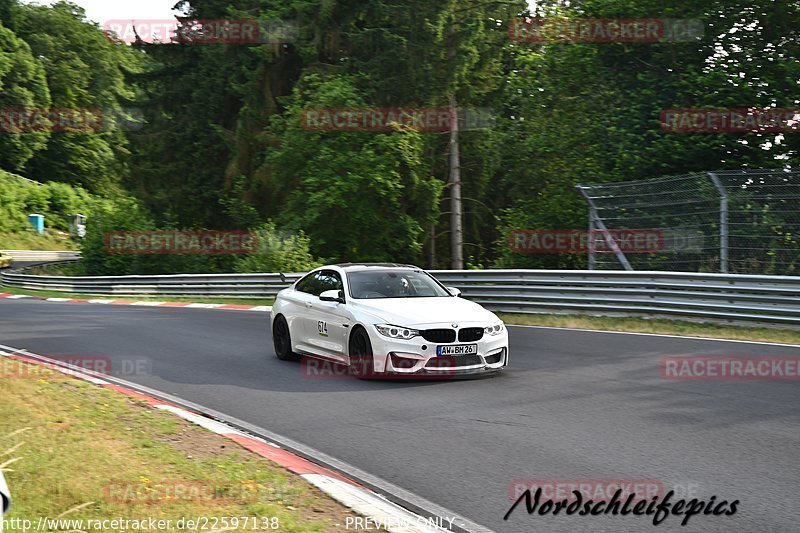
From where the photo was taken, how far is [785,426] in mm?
A: 8320

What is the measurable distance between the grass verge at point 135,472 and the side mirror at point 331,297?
3.31 metres

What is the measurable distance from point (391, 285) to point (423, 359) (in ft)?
5.65

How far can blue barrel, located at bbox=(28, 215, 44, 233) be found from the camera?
79.2m

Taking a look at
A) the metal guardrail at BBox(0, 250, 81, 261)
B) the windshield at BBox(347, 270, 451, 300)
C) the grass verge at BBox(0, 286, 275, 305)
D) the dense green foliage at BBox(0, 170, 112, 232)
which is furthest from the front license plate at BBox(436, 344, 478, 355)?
the dense green foliage at BBox(0, 170, 112, 232)

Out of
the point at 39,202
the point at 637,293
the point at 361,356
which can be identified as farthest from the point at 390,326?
the point at 39,202

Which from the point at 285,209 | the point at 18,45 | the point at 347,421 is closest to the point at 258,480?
the point at 347,421

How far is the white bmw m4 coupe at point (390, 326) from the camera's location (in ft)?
36.6

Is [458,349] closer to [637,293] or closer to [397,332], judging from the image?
[397,332]

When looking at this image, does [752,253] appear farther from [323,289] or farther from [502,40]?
[502,40]

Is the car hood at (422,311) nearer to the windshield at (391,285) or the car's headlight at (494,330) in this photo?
the car's headlight at (494,330)

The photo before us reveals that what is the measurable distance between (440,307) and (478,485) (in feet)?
17.4

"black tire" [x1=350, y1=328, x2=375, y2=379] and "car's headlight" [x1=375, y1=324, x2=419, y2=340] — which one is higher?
"car's headlight" [x1=375, y1=324, x2=419, y2=340]

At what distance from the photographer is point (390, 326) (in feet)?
36.7

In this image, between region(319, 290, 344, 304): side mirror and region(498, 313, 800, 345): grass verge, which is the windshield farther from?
region(498, 313, 800, 345): grass verge
